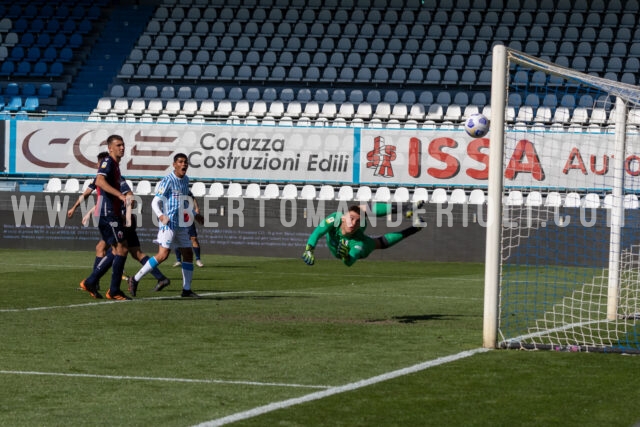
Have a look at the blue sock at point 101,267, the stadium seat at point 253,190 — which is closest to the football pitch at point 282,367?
the blue sock at point 101,267

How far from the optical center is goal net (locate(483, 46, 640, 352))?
31.6 feet

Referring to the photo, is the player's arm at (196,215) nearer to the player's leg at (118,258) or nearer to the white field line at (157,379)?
the player's leg at (118,258)

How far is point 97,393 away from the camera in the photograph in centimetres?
706

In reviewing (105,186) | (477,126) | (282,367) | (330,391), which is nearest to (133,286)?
(105,186)

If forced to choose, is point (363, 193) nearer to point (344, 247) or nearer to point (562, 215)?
point (562, 215)

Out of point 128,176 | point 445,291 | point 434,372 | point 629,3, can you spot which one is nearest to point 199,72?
point 128,176

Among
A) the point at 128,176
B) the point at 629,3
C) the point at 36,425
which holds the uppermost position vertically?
the point at 629,3

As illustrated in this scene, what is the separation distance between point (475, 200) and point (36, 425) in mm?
20896

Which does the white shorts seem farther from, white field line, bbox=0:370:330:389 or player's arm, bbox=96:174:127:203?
white field line, bbox=0:370:330:389

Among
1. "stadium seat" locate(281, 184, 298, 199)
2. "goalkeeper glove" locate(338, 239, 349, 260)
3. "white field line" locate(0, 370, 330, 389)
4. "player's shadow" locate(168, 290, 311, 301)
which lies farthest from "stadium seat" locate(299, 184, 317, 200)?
"white field line" locate(0, 370, 330, 389)

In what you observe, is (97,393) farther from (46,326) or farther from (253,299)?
(253,299)

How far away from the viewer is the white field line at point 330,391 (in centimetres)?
623

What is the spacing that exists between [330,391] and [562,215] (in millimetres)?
17866

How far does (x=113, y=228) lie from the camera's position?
1368 centimetres
